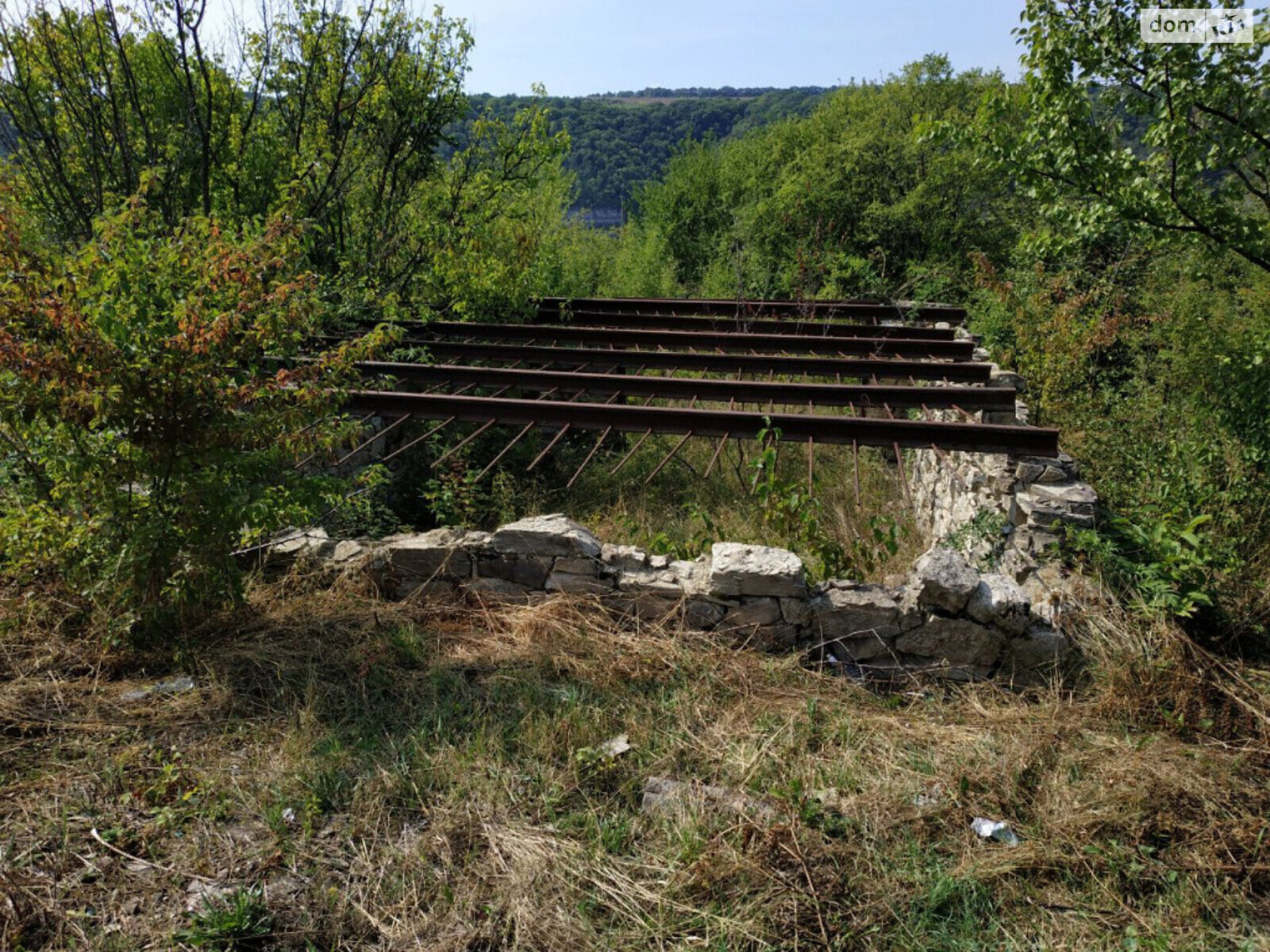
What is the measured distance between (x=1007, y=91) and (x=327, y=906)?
6.87m

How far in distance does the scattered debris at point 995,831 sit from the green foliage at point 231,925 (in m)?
2.61

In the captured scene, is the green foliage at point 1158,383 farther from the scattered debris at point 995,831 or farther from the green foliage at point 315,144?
the green foliage at point 315,144

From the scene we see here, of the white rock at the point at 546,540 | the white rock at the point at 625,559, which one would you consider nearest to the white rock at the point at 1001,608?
the white rock at the point at 625,559

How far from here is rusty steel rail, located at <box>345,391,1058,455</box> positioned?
15.3ft

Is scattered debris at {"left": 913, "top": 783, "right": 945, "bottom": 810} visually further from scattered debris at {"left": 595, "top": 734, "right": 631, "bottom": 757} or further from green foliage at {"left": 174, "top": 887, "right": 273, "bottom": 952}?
green foliage at {"left": 174, "top": 887, "right": 273, "bottom": 952}

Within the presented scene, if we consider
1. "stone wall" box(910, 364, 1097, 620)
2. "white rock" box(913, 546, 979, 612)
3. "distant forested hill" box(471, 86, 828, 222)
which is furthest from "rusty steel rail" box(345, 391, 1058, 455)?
"distant forested hill" box(471, 86, 828, 222)

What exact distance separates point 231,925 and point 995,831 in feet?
9.09

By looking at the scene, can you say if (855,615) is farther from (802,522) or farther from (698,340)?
(698,340)

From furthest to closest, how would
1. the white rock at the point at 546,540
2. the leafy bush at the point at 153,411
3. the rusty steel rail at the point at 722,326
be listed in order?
the rusty steel rail at the point at 722,326 → the white rock at the point at 546,540 → the leafy bush at the point at 153,411

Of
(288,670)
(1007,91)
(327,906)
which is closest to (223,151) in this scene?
(288,670)

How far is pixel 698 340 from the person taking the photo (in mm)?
7582

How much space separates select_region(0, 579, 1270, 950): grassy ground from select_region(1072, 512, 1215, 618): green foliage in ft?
0.75

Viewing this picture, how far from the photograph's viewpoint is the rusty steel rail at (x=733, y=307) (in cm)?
925

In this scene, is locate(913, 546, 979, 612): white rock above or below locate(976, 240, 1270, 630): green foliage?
below
